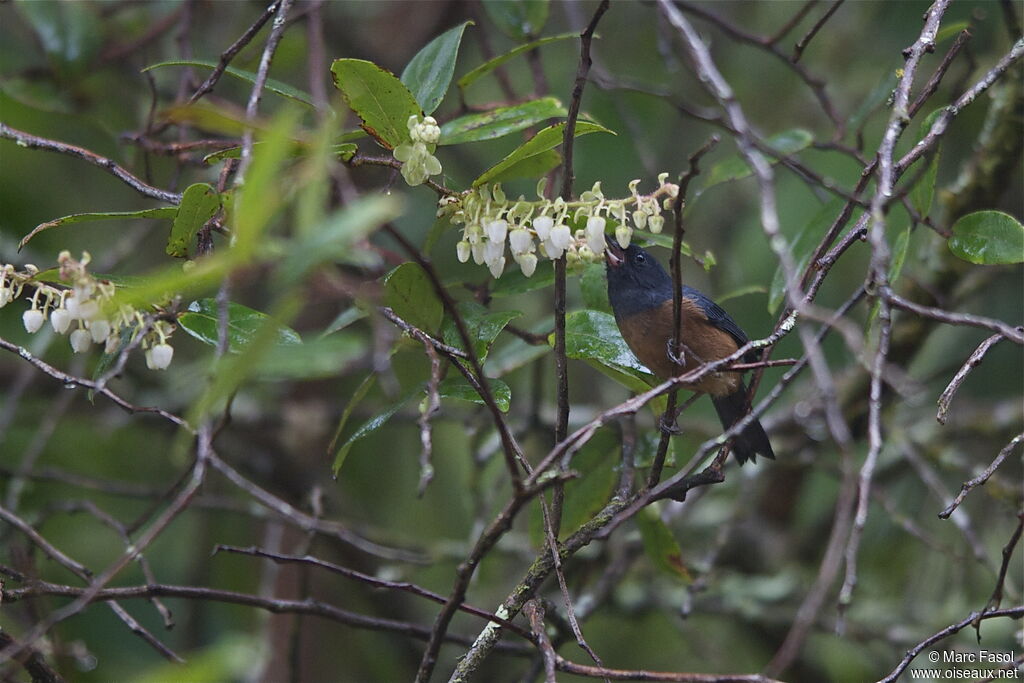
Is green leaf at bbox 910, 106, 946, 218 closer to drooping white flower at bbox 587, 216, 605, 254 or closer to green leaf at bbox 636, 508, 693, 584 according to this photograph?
drooping white flower at bbox 587, 216, 605, 254

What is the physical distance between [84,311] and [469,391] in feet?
3.10

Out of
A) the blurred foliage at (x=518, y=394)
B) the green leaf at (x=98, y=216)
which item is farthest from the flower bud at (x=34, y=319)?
the blurred foliage at (x=518, y=394)

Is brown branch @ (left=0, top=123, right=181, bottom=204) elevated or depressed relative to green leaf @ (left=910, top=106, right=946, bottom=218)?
depressed

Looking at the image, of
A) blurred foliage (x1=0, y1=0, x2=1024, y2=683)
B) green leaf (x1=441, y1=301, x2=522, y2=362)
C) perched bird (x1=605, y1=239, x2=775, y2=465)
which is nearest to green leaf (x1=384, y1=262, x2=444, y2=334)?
green leaf (x1=441, y1=301, x2=522, y2=362)

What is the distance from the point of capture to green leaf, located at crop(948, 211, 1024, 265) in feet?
7.90

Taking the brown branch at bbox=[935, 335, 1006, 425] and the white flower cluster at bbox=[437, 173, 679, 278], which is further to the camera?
the white flower cluster at bbox=[437, 173, 679, 278]

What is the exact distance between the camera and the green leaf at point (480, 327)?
246 cm

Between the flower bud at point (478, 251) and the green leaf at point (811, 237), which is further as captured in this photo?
the green leaf at point (811, 237)

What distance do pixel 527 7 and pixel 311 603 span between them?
222 cm

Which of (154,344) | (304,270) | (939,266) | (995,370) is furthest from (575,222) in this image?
(995,370)

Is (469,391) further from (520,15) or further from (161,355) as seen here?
(520,15)

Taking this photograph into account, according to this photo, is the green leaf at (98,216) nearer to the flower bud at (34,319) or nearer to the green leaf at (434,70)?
the flower bud at (34,319)

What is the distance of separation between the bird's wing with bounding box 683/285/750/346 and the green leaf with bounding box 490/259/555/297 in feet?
3.67

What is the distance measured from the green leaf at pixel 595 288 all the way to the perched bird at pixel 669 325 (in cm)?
11
